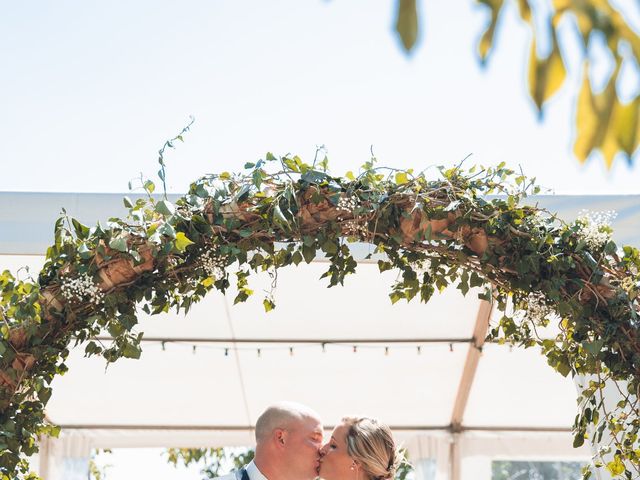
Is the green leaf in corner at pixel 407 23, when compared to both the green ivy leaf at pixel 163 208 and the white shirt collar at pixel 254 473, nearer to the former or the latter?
the green ivy leaf at pixel 163 208

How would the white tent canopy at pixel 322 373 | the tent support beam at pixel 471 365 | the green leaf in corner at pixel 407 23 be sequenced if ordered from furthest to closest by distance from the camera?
the tent support beam at pixel 471 365, the white tent canopy at pixel 322 373, the green leaf in corner at pixel 407 23

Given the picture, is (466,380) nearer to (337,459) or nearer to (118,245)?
(337,459)

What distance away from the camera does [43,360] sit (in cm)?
296

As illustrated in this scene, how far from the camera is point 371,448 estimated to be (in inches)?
127

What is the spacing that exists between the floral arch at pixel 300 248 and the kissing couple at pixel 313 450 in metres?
0.62

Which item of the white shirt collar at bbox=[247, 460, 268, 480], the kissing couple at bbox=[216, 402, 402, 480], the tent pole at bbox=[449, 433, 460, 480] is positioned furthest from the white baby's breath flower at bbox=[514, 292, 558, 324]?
the tent pole at bbox=[449, 433, 460, 480]

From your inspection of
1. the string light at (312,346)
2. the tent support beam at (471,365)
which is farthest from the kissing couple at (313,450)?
the string light at (312,346)

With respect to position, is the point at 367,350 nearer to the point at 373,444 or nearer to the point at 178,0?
the point at 373,444

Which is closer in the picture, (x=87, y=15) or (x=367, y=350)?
(x=87, y=15)

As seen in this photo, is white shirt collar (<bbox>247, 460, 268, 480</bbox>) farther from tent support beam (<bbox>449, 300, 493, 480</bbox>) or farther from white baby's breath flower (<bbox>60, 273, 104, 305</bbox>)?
tent support beam (<bbox>449, 300, 493, 480</bbox>)

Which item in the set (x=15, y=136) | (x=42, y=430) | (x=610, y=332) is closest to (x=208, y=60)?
(x=42, y=430)

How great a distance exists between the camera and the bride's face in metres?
3.21

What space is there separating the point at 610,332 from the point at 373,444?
89 centimetres

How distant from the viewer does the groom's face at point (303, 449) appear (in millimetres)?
3242
